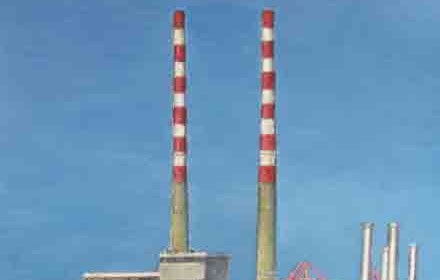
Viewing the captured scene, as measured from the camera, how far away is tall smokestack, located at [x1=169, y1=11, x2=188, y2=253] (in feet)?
175

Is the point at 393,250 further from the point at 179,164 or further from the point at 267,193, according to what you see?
the point at 267,193

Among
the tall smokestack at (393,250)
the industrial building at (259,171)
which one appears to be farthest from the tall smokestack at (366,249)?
the industrial building at (259,171)

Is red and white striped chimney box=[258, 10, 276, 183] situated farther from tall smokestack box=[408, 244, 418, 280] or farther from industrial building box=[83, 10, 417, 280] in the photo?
tall smokestack box=[408, 244, 418, 280]

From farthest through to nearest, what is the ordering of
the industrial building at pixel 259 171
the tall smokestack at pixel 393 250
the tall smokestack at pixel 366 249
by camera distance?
the tall smokestack at pixel 393 250
the tall smokestack at pixel 366 249
the industrial building at pixel 259 171

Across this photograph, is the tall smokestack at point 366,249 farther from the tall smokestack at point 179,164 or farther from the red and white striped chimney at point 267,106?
the red and white striped chimney at point 267,106

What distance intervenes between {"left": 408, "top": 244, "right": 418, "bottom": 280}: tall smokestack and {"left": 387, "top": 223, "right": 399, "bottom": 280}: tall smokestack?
238 cm

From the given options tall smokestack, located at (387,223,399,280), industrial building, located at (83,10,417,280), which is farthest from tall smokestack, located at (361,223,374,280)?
industrial building, located at (83,10,417,280)

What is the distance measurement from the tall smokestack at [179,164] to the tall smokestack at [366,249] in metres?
10.0

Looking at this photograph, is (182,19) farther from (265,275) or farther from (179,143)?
(265,275)

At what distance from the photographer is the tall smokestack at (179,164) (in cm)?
5341

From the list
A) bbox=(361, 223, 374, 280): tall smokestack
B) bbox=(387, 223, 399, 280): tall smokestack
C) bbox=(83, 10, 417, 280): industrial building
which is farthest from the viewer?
bbox=(387, 223, 399, 280): tall smokestack

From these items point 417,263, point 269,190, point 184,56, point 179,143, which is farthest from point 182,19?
point 417,263

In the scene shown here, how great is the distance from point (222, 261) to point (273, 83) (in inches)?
347

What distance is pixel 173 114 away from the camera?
54.4 meters
